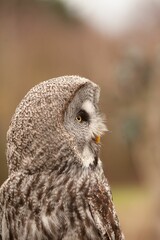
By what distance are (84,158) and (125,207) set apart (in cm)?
1159

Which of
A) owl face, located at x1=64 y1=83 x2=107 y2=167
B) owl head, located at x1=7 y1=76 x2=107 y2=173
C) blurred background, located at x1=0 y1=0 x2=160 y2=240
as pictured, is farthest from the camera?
blurred background, located at x1=0 y1=0 x2=160 y2=240

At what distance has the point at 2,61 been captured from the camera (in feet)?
50.8

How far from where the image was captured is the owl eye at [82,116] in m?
Result: 3.43

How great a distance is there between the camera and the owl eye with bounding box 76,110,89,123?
343cm

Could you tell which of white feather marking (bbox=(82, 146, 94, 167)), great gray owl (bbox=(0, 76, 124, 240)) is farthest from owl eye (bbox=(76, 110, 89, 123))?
white feather marking (bbox=(82, 146, 94, 167))

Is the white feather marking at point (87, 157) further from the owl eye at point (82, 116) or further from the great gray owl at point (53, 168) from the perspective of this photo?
the owl eye at point (82, 116)

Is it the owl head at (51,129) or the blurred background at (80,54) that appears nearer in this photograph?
the owl head at (51,129)

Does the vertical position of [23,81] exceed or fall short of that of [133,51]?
it exceeds it

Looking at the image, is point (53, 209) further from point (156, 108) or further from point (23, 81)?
point (23, 81)

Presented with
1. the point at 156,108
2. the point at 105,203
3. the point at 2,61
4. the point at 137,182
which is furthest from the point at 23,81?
the point at 105,203

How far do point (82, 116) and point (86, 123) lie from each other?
38mm

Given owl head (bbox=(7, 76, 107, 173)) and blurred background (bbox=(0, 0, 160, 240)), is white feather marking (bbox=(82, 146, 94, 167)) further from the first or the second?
blurred background (bbox=(0, 0, 160, 240))

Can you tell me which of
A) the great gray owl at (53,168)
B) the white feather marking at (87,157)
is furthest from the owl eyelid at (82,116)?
the white feather marking at (87,157)

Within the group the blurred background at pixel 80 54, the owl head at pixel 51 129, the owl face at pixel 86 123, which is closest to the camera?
the owl head at pixel 51 129
